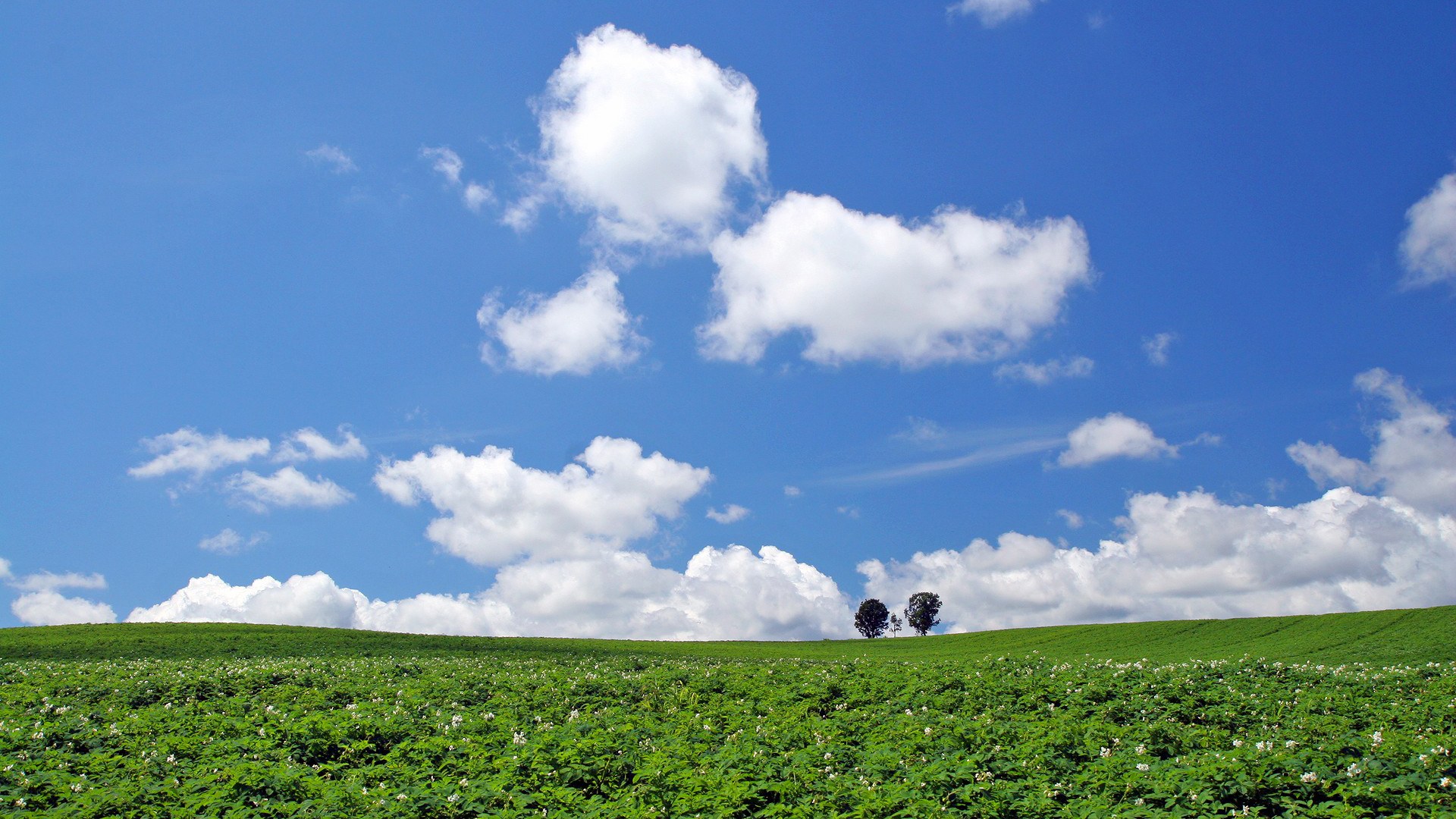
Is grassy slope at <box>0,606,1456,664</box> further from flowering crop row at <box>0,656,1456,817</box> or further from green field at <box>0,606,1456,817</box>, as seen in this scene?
flowering crop row at <box>0,656,1456,817</box>

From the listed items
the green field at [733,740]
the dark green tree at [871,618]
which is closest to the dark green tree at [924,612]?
the dark green tree at [871,618]

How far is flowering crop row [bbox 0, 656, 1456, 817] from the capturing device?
32.0 ft

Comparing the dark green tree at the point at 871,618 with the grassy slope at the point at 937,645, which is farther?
the dark green tree at the point at 871,618

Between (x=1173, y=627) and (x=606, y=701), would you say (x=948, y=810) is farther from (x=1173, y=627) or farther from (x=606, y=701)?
(x=1173, y=627)

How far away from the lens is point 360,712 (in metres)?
16.1

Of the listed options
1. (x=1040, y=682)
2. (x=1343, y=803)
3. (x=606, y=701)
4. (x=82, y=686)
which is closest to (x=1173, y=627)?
(x=1040, y=682)

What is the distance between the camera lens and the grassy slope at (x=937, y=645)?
4344cm

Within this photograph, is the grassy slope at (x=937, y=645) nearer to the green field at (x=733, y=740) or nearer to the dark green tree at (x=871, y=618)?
the green field at (x=733, y=740)

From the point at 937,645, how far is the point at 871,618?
153 ft

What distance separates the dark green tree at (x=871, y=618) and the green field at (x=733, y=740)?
320ft

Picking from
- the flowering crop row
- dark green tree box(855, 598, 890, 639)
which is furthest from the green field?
dark green tree box(855, 598, 890, 639)

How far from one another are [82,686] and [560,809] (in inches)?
778

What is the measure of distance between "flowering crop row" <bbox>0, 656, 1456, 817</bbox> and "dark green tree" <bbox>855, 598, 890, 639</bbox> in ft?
326

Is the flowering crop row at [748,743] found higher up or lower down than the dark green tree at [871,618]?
higher up
